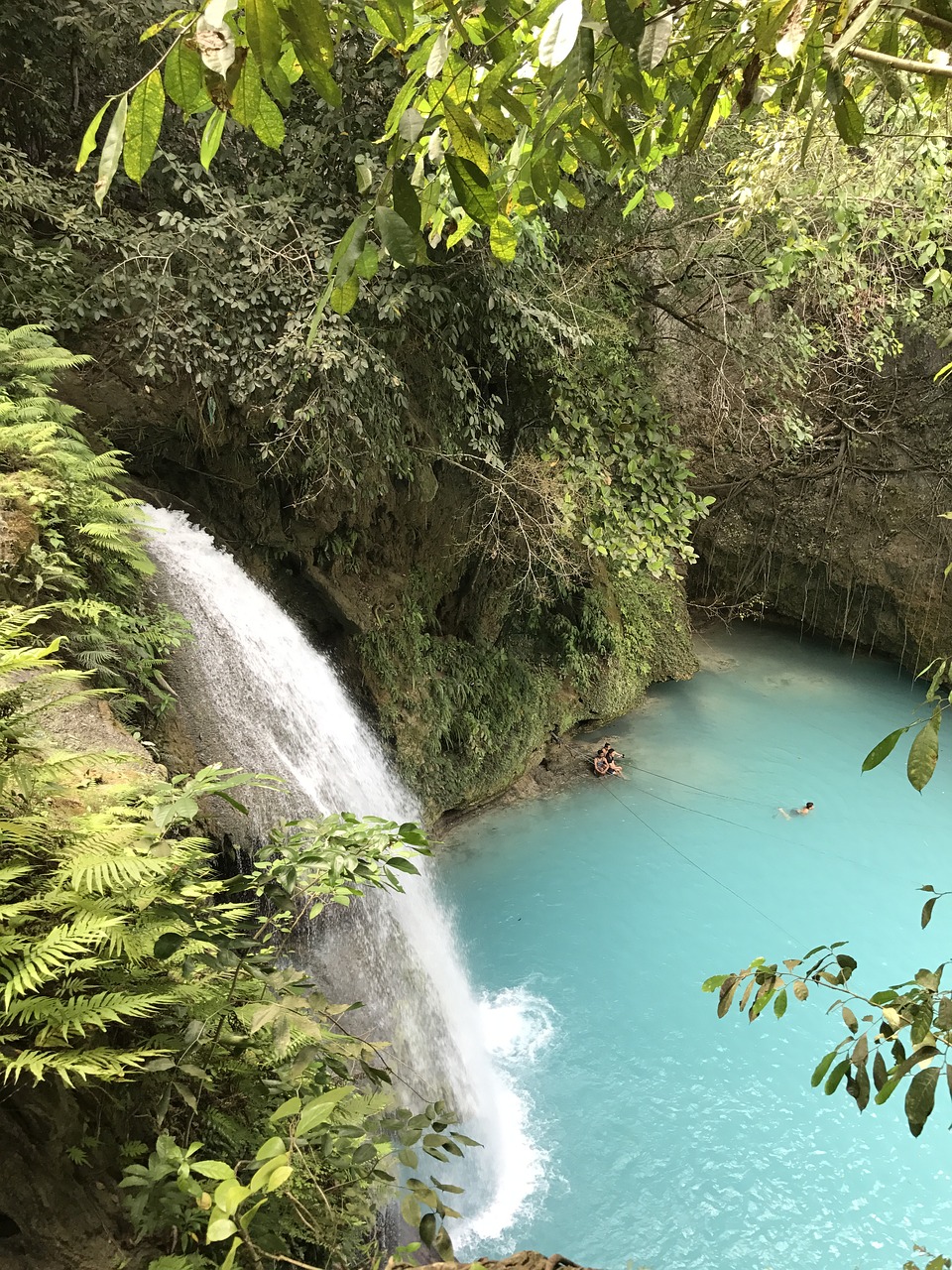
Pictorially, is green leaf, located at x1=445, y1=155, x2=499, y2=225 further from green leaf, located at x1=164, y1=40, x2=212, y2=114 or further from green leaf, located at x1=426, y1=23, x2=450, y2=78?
green leaf, located at x1=164, y1=40, x2=212, y2=114

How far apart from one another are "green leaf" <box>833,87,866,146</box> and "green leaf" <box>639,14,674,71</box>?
0.49 m

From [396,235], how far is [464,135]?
6.9 inches

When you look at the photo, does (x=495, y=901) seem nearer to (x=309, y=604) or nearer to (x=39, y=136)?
(x=309, y=604)

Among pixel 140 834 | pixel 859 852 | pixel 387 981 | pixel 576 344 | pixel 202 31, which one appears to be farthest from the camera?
pixel 859 852

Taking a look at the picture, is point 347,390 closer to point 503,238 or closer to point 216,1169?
point 503,238

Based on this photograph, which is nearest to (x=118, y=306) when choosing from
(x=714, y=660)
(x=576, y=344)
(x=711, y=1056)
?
(x=576, y=344)

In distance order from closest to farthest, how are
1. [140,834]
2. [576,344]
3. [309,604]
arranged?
[140,834]
[576,344]
[309,604]

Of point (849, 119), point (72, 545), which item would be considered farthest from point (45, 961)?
point (72, 545)

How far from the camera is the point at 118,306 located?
5191 millimetres

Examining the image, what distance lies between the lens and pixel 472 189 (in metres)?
1.09

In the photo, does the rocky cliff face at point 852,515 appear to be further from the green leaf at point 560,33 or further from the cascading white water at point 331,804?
the green leaf at point 560,33

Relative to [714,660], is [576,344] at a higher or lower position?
higher

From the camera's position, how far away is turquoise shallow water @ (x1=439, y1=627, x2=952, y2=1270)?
14.6 ft

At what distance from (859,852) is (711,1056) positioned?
3159 millimetres
